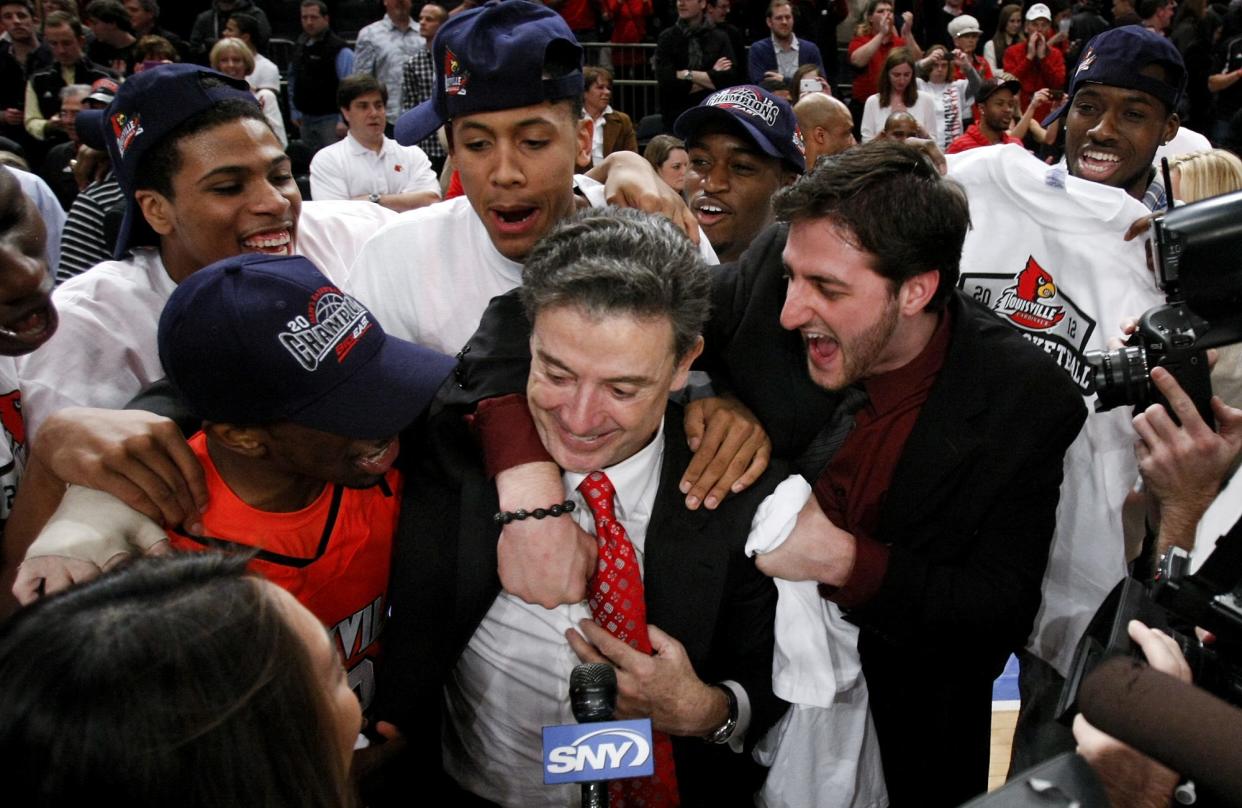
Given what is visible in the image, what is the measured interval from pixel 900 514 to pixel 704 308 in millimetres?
542

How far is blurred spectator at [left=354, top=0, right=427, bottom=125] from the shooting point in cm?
851

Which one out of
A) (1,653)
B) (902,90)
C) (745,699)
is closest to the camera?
(1,653)

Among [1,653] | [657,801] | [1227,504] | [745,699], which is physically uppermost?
[1,653]

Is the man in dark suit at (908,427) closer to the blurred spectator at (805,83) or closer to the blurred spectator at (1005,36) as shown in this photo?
the blurred spectator at (805,83)

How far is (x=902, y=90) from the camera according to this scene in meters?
7.95

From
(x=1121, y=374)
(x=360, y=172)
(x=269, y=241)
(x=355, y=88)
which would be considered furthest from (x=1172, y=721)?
(x=355, y=88)

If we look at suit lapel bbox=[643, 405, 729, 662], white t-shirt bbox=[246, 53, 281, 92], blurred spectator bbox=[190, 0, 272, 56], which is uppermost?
blurred spectator bbox=[190, 0, 272, 56]

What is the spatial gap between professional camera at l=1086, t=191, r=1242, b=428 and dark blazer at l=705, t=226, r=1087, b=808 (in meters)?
0.10

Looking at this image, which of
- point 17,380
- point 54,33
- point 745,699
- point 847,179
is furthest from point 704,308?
point 54,33

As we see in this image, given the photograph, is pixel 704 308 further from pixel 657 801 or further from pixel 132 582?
pixel 132 582

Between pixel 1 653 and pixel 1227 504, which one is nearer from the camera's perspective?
pixel 1 653

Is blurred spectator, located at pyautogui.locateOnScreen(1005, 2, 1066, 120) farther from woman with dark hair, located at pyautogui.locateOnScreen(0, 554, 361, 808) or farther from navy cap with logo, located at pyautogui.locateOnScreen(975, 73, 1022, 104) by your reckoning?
woman with dark hair, located at pyautogui.locateOnScreen(0, 554, 361, 808)

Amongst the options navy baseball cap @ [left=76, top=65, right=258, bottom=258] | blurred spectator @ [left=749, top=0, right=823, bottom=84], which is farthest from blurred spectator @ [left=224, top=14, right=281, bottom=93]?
navy baseball cap @ [left=76, top=65, right=258, bottom=258]

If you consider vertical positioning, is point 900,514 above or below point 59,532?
below
